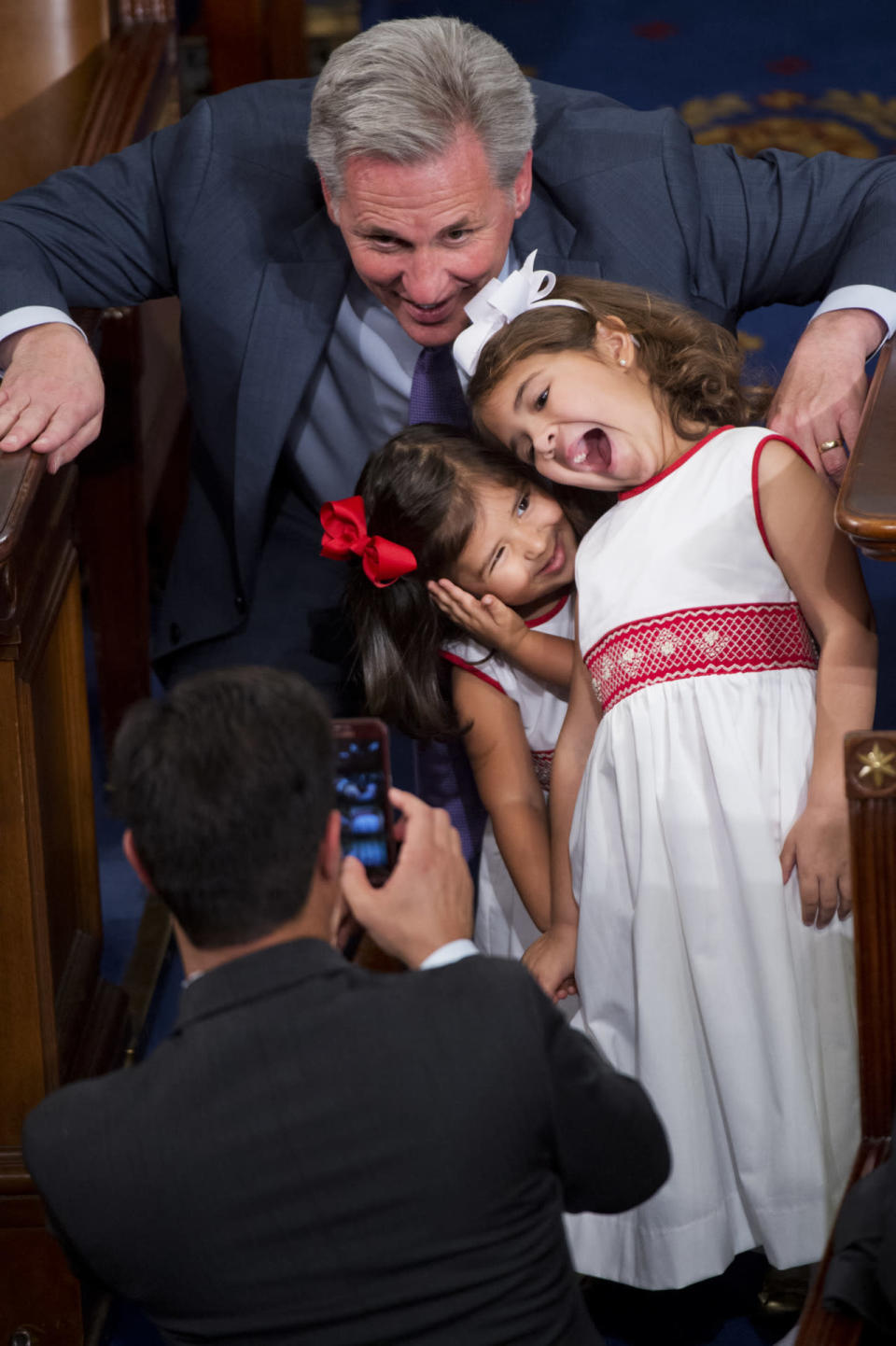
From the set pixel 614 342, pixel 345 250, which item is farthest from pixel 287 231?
pixel 614 342

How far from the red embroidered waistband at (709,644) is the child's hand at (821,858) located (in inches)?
8.0

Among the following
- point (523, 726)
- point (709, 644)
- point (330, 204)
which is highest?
point (330, 204)

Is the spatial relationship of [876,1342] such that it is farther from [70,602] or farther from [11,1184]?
[70,602]

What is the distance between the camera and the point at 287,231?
8.56 feet

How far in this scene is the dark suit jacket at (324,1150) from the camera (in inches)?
48.3

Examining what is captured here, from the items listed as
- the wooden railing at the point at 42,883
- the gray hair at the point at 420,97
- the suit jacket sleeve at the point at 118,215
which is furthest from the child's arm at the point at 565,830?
the suit jacket sleeve at the point at 118,215

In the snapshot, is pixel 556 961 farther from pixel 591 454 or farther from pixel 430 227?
pixel 430 227

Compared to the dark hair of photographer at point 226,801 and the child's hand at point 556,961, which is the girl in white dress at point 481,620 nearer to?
the child's hand at point 556,961

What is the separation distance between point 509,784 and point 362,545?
1.25ft

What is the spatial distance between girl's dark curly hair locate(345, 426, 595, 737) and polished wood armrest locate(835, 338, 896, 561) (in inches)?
22.1

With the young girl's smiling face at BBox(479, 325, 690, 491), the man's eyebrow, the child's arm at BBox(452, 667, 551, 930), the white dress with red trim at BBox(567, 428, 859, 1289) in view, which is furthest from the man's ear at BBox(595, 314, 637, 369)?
the child's arm at BBox(452, 667, 551, 930)

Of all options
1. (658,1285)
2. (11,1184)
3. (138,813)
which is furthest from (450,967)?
(11,1184)

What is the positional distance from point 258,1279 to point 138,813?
0.35 metres

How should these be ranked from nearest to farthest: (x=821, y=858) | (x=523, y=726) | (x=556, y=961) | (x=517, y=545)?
1. (x=821, y=858)
2. (x=556, y=961)
3. (x=517, y=545)
4. (x=523, y=726)
